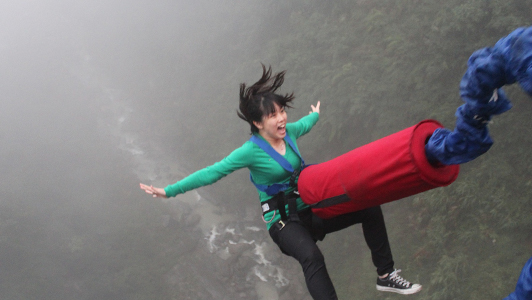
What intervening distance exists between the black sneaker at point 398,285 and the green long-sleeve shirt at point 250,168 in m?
0.94

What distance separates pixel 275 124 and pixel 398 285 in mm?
1600

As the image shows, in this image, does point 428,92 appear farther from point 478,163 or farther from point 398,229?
point 398,229

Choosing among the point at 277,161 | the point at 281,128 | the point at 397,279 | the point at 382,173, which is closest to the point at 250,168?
the point at 277,161

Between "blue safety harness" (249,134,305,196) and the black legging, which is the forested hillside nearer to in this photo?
the black legging

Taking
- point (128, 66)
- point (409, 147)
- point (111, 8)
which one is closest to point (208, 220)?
point (409, 147)

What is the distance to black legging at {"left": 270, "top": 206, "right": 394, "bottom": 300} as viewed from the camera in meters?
2.24

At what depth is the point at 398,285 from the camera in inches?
107

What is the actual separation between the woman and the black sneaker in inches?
8.5

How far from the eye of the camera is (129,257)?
1261 cm

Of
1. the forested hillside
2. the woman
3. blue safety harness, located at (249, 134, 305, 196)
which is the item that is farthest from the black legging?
the forested hillside

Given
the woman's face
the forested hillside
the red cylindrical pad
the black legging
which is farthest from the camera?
the forested hillside

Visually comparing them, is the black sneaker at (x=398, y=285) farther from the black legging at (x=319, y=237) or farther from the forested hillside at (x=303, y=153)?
the forested hillside at (x=303, y=153)

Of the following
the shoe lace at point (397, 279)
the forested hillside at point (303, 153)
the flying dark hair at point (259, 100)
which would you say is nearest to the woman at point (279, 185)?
the flying dark hair at point (259, 100)

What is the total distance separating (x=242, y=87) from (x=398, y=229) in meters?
6.51
